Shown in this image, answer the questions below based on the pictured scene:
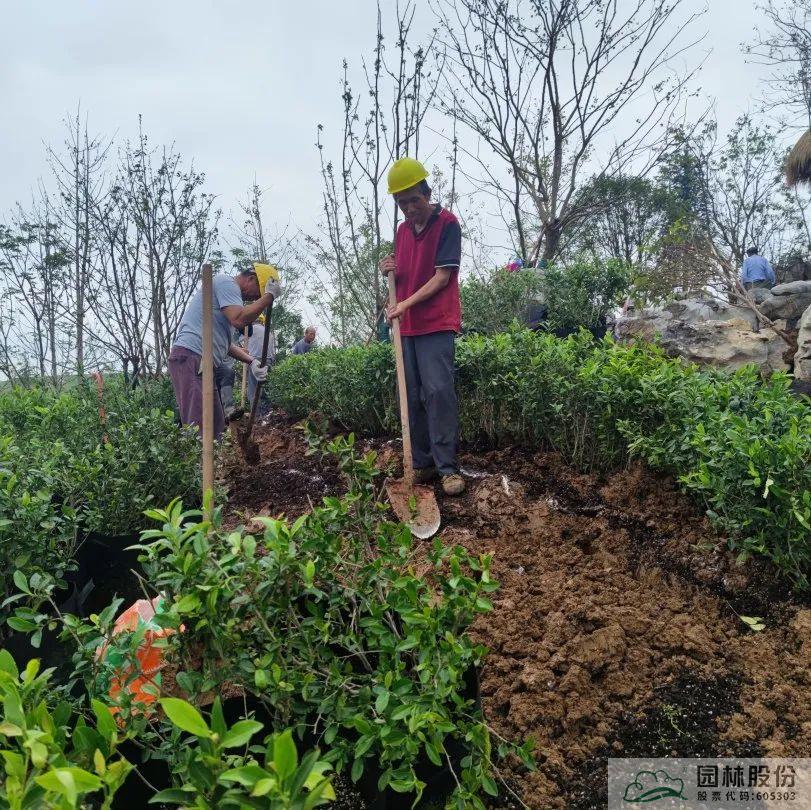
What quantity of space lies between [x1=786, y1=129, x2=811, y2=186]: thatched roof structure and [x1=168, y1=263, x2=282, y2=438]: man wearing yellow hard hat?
1238 cm

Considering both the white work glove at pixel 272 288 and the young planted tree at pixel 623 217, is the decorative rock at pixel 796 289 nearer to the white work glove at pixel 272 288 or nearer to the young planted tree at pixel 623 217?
the young planted tree at pixel 623 217

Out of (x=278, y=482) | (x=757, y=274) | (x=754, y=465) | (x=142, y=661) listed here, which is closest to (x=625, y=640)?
(x=754, y=465)

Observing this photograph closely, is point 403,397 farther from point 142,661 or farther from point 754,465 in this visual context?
point 142,661

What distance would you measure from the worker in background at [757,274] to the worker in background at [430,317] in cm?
963

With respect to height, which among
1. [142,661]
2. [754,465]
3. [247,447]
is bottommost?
[142,661]

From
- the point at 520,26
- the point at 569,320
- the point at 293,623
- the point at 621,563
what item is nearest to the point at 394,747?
the point at 293,623

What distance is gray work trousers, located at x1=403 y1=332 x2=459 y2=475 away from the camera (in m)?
4.05

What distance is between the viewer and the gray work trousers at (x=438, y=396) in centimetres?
405

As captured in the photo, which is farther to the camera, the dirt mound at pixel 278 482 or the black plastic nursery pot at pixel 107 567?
the dirt mound at pixel 278 482

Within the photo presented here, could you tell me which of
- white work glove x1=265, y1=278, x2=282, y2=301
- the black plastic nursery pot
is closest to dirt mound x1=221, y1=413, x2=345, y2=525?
the black plastic nursery pot

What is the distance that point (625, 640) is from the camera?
2.30m

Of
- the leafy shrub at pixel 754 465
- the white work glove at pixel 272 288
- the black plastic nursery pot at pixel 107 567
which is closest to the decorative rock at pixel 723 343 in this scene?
the leafy shrub at pixel 754 465

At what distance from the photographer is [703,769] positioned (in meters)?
1.83

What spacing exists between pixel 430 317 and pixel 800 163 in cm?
1231
